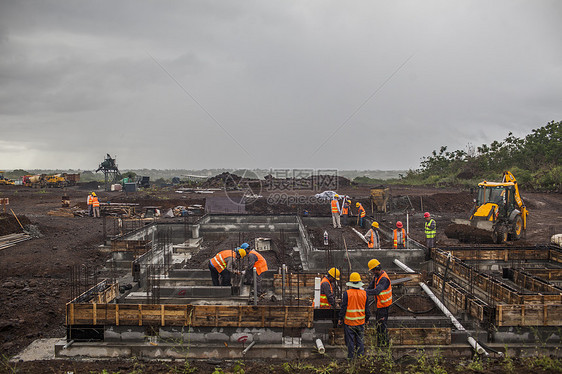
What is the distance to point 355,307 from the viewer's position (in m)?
5.26

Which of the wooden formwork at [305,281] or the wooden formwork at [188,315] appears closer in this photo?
the wooden formwork at [188,315]

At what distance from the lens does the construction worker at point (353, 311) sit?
17.2 ft

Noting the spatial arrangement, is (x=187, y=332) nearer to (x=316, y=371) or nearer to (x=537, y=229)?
(x=316, y=371)

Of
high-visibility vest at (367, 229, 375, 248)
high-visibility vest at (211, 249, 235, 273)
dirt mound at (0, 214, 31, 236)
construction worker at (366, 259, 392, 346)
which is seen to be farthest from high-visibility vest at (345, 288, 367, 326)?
dirt mound at (0, 214, 31, 236)

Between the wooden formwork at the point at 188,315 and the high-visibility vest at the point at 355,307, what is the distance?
89 cm

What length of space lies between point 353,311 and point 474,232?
9.93 metres

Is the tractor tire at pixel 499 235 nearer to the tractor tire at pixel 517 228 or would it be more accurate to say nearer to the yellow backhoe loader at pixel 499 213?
the yellow backhoe loader at pixel 499 213

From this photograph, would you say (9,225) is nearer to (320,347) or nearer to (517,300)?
(320,347)

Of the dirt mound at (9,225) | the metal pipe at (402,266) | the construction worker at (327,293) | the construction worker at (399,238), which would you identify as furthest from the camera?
the dirt mound at (9,225)

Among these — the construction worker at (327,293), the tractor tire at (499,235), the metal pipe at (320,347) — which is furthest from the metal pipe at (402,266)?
the tractor tire at (499,235)

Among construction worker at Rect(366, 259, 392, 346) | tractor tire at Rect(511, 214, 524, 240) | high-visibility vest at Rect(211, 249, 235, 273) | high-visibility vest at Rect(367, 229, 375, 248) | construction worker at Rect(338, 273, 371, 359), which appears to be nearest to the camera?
construction worker at Rect(338, 273, 371, 359)

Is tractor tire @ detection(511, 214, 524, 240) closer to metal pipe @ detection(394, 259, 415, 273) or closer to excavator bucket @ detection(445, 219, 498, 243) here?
excavator bucket @ detection(445, 219, 498, 243)

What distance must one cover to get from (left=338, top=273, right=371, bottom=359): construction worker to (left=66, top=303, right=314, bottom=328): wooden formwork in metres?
0.81

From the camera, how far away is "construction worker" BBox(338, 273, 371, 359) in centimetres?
525
